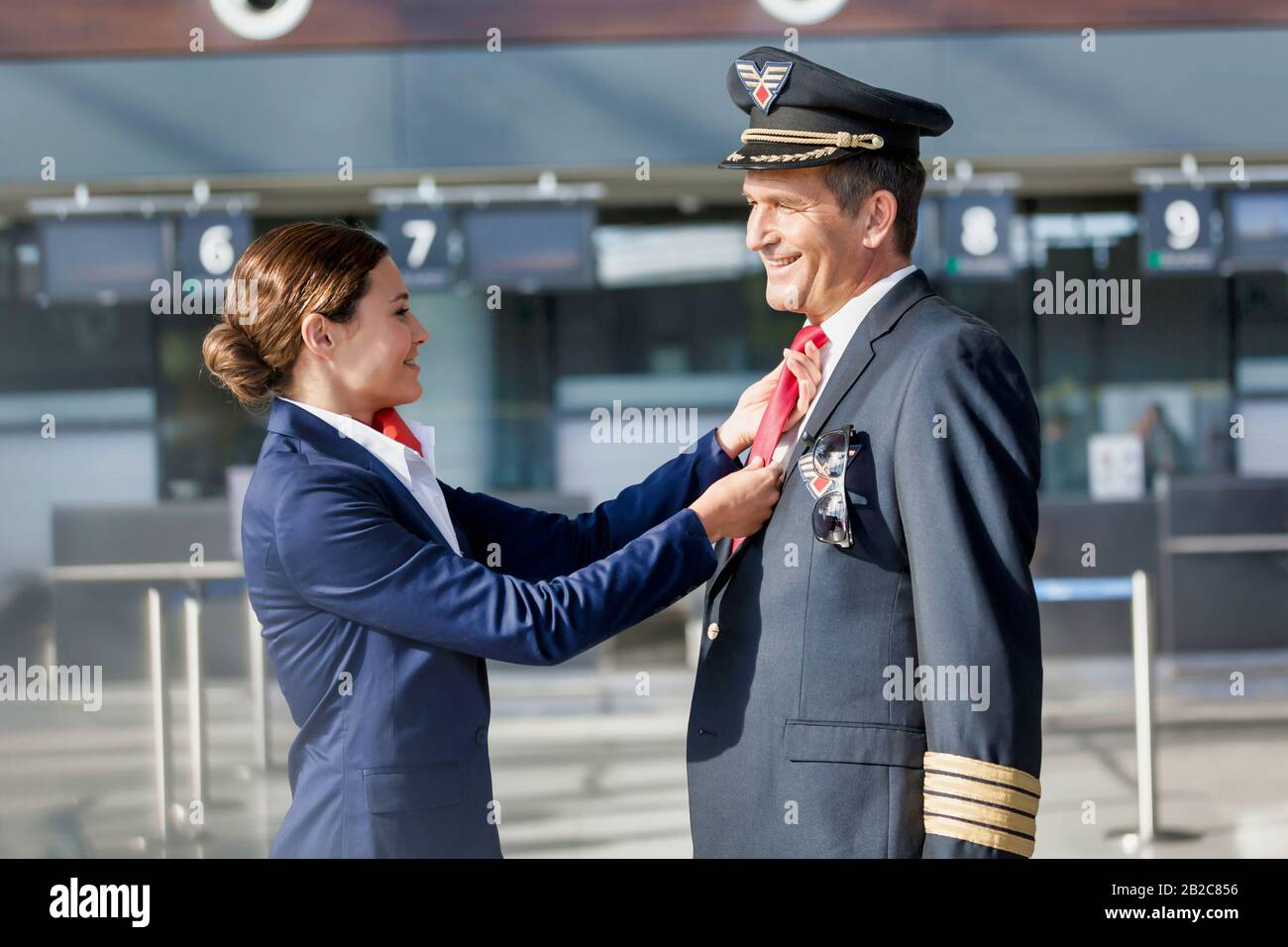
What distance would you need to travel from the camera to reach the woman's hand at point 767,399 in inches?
73.3

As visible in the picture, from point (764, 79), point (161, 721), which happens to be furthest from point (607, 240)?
point (764, 79)

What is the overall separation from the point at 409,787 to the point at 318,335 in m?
0.66

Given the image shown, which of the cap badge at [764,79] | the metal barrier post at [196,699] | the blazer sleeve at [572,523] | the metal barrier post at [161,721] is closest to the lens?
the cap badge at [764,79]

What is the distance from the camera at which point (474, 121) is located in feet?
23.4

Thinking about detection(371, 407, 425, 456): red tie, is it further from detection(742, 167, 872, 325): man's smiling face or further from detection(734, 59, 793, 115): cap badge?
detection(734, 59, 793, 115): cap badge

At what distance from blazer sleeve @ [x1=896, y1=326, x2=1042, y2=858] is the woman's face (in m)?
0.76

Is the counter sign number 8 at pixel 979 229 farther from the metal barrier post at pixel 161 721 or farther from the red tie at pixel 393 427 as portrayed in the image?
the red tie at pixel 393 427

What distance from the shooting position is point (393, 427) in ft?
6.48

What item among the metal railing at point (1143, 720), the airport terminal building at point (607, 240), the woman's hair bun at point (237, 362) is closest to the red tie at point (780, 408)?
the woman's hair bun at point (237, 362)

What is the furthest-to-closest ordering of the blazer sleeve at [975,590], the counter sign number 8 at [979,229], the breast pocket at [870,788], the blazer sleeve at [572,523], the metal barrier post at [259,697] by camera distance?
the counter sign number 8 at [979,229], the metal barrier post at [259,697], the blazer sleeve at [572,523], the breast pocket at [870,788], the blazer sleeve at [975,590]

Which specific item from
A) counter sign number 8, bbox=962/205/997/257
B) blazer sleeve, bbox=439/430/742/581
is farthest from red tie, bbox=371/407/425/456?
counter sign number 8, bbox=962/205/997/257

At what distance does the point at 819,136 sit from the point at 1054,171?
6.46 m

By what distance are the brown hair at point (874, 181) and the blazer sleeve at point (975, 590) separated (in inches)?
11.2
